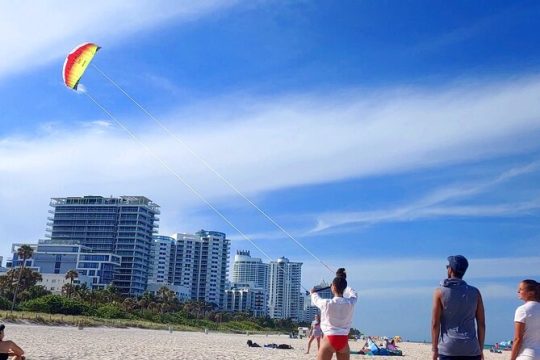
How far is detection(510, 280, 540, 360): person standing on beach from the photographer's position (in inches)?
174

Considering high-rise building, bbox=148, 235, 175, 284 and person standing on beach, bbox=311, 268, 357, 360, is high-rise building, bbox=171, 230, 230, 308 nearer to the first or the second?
high-rise building, bbox=148, 235, 175, 284

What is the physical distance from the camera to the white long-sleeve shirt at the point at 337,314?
5.31m

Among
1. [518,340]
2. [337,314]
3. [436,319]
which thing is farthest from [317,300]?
[518,340]

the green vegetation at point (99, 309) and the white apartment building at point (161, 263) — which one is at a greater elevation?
the white apartment building at point (161, 263)

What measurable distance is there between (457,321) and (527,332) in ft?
2.11

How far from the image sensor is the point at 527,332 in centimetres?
448

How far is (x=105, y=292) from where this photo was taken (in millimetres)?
72812

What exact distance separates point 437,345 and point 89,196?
139 metres

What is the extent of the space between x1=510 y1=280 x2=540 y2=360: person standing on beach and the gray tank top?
43 centimetres

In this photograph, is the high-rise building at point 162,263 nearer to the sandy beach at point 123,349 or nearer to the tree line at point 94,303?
the tree line at point 94,303

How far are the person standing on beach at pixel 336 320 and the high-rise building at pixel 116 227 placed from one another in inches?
4744

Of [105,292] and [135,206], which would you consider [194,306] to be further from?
[135,206]

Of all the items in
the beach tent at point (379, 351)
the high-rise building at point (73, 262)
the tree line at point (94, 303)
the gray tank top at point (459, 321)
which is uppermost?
the high-rise building at point (73, 262)

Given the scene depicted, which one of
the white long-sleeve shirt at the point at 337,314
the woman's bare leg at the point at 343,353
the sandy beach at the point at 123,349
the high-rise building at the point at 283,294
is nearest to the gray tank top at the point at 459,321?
the white long-sleeve shirt at the point at 337,314
